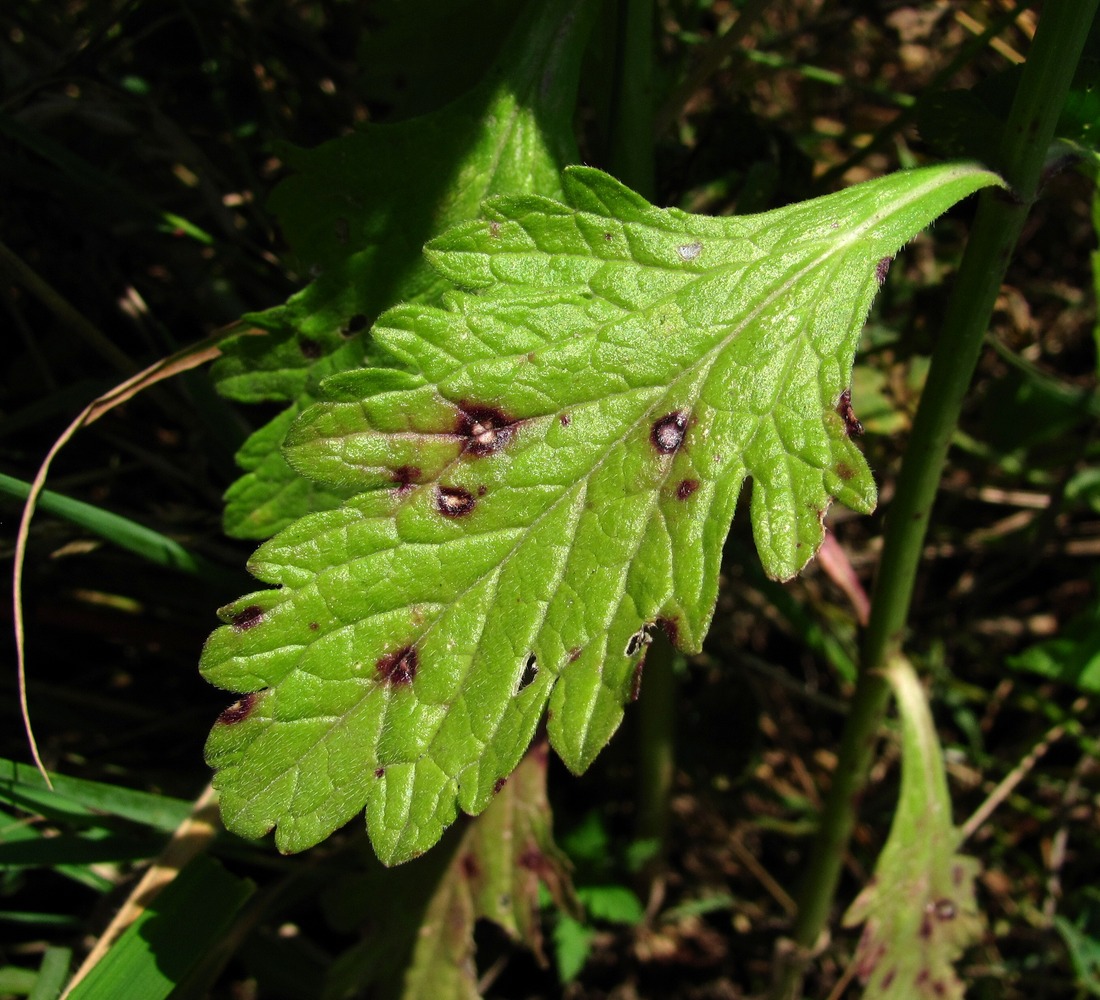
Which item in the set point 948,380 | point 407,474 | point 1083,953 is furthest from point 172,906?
point 1083,953

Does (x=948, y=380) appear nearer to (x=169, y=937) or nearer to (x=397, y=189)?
(x=397, y=189)

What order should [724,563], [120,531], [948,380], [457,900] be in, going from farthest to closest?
[724,563]
[457,900]
[120,531]
[948,380]

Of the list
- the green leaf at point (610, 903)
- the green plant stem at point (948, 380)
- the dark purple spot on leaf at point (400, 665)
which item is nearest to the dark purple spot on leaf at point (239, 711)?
the dark purple spot on leaf at point (400, 665)

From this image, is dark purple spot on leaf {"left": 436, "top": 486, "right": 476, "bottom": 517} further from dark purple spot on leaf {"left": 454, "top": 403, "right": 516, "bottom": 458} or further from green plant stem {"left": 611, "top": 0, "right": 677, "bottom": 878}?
green plant stem {"left": 611, "top": 0, "right": 677, "bottom": 878}

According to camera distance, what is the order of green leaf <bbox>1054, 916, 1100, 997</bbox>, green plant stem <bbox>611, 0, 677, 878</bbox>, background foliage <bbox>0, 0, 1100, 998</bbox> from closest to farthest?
green plant stem <bbox>611, 0, 677, 878</bbox> → background foliage <bbox>0, 0, 1100, 998</bbox> → green leaf <bbox>1054, 916, 1100, 997</bbox>

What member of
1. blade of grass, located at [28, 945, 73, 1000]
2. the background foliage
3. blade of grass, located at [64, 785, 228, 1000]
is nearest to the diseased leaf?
the background foliage

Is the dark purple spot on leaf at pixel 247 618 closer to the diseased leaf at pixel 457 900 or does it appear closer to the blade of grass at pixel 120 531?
the blade of grass at pixel 120 531
